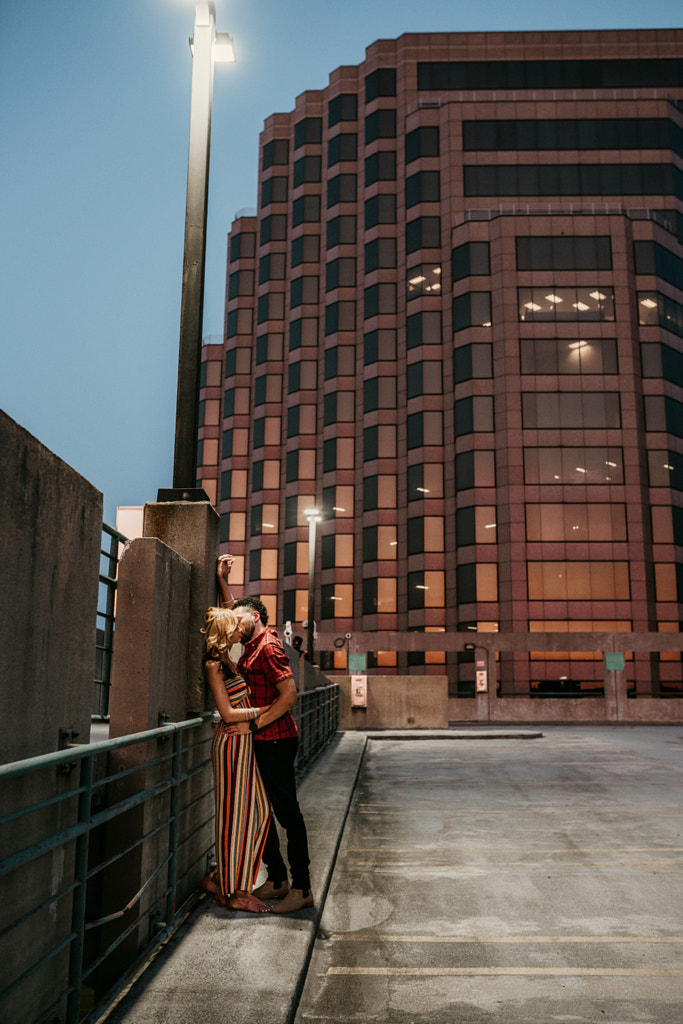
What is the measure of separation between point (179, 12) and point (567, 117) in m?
49.2

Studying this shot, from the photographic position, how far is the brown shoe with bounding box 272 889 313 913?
5.03 m

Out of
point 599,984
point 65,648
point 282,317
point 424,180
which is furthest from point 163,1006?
point 282,317

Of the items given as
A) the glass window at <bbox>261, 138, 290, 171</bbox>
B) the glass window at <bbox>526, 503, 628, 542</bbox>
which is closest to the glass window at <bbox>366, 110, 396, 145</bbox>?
the glass window at <bbox>261, 138, 290, 171</bbox>

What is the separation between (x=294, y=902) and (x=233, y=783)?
2.71 ft

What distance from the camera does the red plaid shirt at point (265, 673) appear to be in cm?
509

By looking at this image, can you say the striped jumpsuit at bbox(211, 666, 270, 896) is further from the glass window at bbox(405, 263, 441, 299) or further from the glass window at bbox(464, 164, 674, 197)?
the glass window at bbox(464, 164, 674, 197)

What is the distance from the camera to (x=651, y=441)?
151ft

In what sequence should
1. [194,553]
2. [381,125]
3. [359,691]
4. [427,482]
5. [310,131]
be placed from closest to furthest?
[194,553] < [359,691] < [427,482] < [381,125] < [310,131]

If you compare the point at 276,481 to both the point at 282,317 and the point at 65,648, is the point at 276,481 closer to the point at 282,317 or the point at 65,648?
the point at 282,317

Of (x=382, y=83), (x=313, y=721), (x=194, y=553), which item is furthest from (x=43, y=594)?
(x=382, y=83)

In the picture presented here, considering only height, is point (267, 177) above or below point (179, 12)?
above

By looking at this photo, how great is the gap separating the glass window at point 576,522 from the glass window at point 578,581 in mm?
1422

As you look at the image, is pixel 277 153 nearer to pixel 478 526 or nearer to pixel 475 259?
pixel 475 259

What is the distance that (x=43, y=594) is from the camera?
346 centimetres
